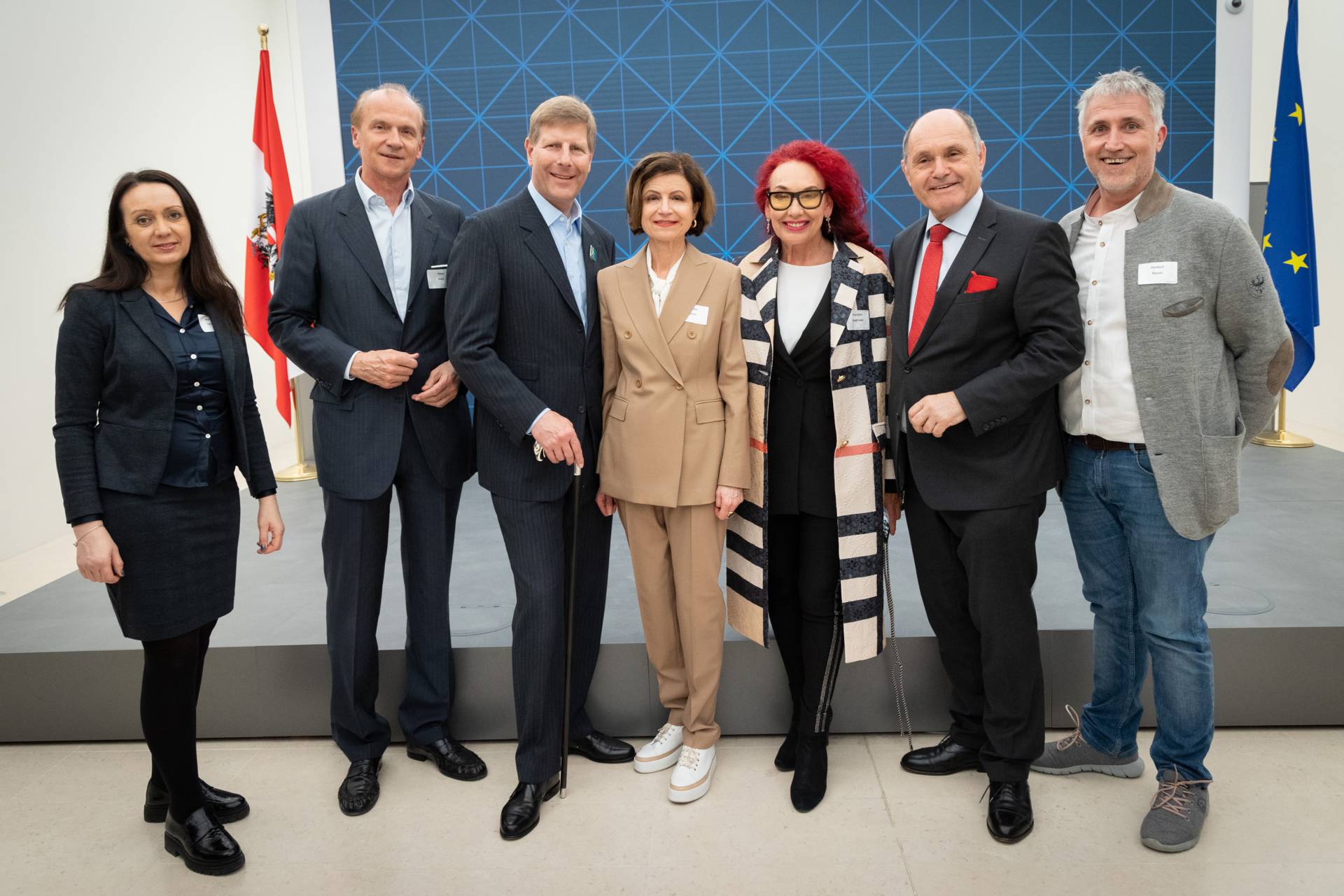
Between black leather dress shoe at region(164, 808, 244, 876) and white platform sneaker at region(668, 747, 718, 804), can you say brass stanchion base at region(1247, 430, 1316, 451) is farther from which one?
black leather dress shoe at region(164, 808, 244, 876)

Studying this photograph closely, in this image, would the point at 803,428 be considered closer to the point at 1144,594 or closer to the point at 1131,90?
the point at 1144,594

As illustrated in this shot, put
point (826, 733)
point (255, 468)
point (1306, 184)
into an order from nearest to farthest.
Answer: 1. point (255, 468)
2. point (826, 733)
3. point (1306, 184)

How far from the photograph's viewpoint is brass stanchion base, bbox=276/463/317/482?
5.98 m

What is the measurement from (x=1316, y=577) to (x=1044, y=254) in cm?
177

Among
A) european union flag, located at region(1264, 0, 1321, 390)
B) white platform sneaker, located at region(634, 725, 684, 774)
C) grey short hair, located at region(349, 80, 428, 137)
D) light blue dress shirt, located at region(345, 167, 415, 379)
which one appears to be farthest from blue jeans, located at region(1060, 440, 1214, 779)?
european union flag, located at region(1264, 0, 1321, 390)

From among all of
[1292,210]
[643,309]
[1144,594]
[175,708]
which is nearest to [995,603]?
[1144,594]

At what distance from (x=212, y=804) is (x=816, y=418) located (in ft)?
5.91

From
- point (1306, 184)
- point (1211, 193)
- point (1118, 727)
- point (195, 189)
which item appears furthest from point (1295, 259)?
point (195, 189)

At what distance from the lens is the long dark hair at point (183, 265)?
2193 millimetres

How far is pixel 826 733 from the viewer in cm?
260

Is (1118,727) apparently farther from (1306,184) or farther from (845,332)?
(1306,184)

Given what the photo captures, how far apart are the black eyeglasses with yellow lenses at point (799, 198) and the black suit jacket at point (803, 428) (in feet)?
0.74

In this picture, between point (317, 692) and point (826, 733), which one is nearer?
point (826, 733)

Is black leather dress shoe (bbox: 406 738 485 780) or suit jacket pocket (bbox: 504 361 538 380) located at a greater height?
suit jacket pocket (bbox: 504 361 538 380)
